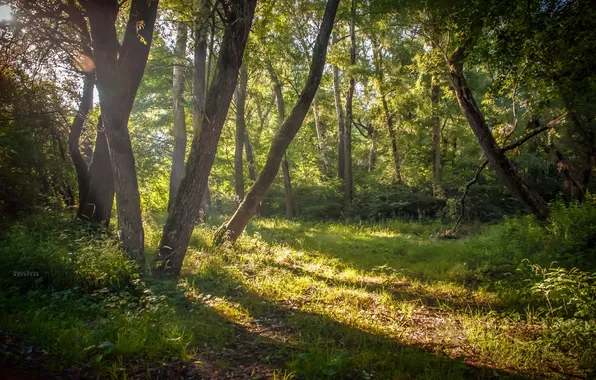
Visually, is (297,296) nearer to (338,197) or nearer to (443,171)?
(338,197)

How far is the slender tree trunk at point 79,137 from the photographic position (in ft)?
30.2

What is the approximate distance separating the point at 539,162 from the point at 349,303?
17.0 meters

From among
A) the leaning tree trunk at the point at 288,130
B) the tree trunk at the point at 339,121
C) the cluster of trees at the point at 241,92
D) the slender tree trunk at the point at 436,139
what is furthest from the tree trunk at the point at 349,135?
the leaning tree trunk at the point at 288,130

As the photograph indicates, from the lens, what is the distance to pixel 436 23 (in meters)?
9.16

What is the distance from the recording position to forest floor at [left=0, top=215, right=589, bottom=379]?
3.13 meters

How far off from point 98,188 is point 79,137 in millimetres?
2397

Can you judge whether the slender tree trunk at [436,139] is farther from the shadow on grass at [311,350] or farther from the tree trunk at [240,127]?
the shadow on grass at [311,350]

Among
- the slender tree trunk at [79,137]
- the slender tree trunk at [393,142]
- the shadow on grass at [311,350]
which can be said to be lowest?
the shadow on grass at [311,350]

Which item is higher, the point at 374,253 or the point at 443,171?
the point at 443,171

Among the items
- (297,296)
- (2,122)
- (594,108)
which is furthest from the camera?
(594,108)

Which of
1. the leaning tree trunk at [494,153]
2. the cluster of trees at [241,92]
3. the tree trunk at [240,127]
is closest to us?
the cluster of trees at [241,92]

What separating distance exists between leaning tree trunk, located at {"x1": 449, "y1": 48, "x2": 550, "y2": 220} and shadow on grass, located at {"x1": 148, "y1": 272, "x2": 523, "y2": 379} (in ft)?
22.0

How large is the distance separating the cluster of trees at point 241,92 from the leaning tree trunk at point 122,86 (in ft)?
0.08

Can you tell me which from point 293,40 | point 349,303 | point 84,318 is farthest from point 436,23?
point 84,318
